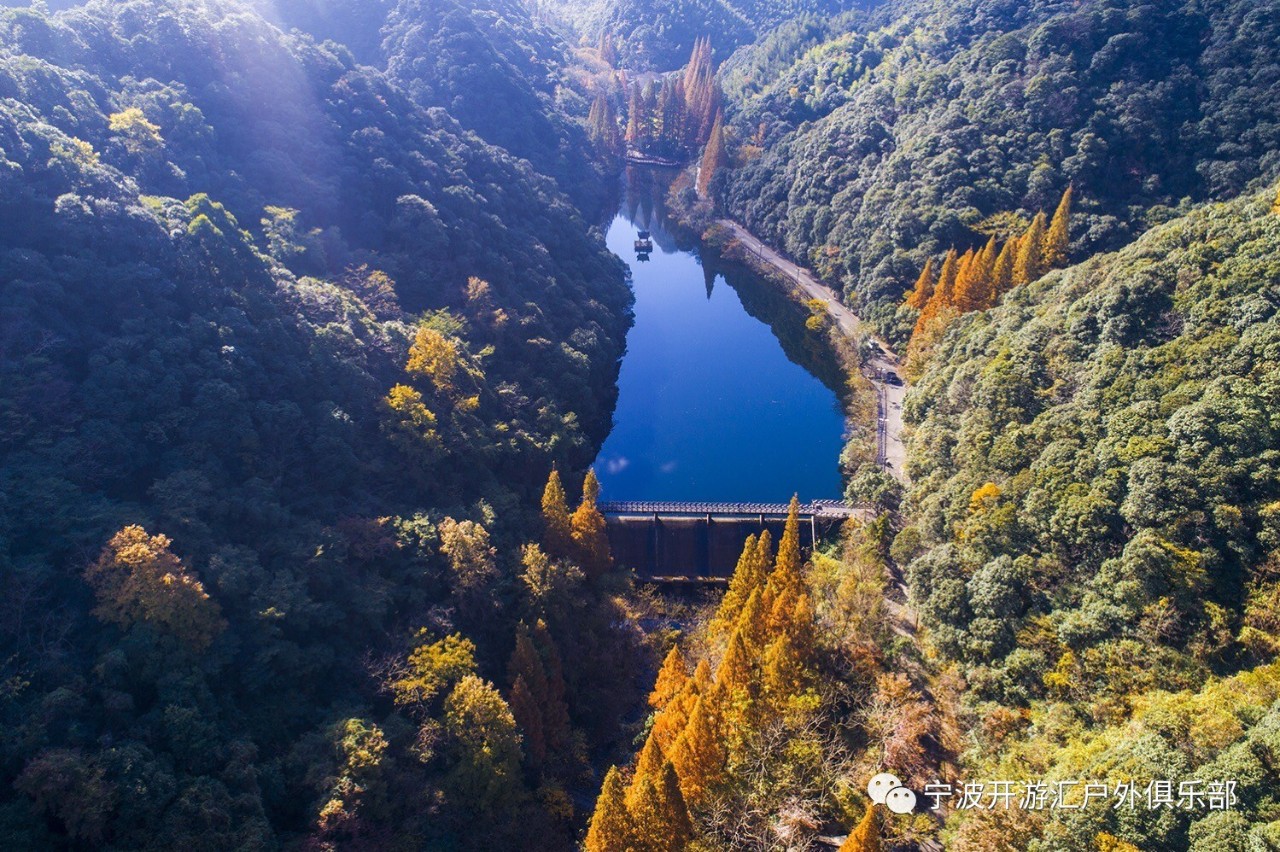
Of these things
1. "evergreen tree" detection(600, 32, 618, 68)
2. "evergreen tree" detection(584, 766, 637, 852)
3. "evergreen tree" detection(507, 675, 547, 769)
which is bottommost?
"evergreen tree" detection(584, 766, 637, 852)

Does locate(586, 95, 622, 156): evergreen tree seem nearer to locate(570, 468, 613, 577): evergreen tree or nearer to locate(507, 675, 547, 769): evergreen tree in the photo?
locate(570, 468, 613, 577): evergreen tree

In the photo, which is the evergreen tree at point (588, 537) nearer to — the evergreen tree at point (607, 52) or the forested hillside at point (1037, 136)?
the forested hillside at point (1037, 136)

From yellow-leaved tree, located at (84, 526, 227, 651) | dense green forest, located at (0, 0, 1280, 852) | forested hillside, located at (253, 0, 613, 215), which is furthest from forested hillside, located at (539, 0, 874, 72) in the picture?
yellow-leaved tree, located at (84, 526, 227, 651)

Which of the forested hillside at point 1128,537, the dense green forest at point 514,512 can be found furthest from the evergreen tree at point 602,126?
the forested hillside at point 1128,537

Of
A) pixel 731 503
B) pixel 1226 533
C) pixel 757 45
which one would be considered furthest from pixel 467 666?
pixel 757 45

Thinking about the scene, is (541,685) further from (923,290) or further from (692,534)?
(923,290)

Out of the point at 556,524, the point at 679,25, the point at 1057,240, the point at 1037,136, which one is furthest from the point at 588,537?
the point at 679,25

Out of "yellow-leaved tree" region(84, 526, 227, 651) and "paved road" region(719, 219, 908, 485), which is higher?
"paved road" region(719, 219, 908, 485)
